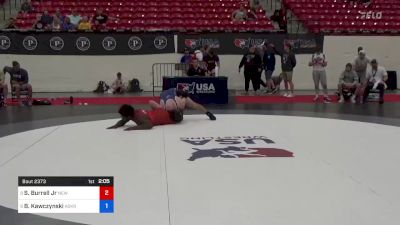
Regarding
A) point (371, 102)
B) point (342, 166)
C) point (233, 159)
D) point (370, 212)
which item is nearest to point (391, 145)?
point (342, 166)

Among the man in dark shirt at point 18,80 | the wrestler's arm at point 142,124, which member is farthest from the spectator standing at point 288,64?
the wrestler's arm at point 142,124

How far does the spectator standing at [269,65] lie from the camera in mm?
16047

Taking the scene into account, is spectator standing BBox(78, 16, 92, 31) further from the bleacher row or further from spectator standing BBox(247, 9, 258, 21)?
spectator standing BBox(247, 9, 258, 21)

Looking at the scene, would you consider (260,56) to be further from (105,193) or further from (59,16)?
(105,193)

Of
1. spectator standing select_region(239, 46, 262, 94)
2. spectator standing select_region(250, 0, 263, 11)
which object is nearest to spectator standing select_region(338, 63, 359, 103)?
spectator standing select_region(239, 46, 262, 94)

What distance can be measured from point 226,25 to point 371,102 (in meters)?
6.66

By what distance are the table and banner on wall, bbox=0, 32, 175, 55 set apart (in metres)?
3.58

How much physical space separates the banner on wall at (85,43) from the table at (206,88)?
141 inches

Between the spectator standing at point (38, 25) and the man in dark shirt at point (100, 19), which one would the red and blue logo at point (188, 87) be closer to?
the man in dark shirt at point (100, 19)

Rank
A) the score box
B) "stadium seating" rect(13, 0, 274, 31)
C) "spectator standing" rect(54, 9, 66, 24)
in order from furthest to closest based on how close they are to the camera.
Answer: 1. "stadium seating" rect(13, 0, 274, 31)
2. "spectator standing" rect(54, 9, 66, 24)
3. the score box

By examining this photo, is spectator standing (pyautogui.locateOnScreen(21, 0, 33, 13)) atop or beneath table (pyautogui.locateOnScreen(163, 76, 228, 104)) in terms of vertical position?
atop

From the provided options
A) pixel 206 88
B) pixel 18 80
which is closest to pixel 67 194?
pixel 206 88

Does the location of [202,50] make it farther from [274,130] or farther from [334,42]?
[274,130]

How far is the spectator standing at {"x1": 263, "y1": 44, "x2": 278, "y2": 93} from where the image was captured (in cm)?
1605
